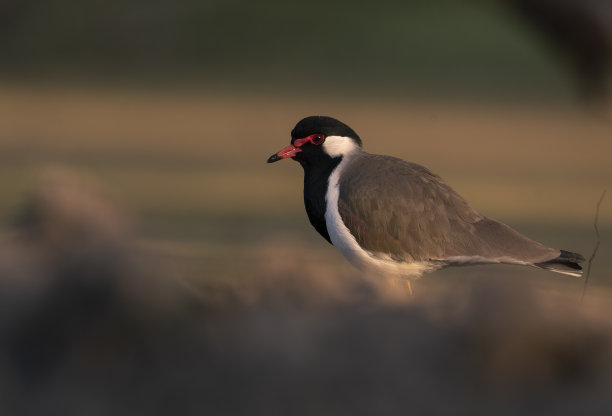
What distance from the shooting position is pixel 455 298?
191cm

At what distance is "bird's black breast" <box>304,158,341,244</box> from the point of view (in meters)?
2.54

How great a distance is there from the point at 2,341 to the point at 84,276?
0.21m

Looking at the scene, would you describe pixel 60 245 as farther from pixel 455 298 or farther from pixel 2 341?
pixel 455 298

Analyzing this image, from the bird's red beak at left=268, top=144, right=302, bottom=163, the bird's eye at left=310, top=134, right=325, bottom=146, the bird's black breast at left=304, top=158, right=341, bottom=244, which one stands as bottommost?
the bird's black breast at left=304, top=158, right=341, bottom=244

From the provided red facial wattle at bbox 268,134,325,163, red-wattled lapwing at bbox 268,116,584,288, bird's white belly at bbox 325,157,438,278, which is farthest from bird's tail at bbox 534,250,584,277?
red facial wattle at bbox 268,134,325,163

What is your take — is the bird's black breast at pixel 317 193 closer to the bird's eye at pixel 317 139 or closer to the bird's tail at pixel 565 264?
the bird's eye at pixel 317 139

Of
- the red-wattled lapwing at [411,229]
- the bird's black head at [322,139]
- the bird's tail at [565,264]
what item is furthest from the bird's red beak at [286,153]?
the bird's tail at [565,264]

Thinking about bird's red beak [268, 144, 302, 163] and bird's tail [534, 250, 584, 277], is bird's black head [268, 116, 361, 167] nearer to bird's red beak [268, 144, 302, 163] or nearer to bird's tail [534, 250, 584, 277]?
bird's red beak [268, 144, 302, 163]

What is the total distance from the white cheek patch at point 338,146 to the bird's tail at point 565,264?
0.60 metres

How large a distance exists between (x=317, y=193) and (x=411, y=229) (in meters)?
0.30

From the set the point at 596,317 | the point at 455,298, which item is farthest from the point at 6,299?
the point at 596,317

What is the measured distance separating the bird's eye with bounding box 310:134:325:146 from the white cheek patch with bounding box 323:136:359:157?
13mm

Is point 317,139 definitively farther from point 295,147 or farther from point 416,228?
point 416,228

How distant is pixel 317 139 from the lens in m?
2.58
